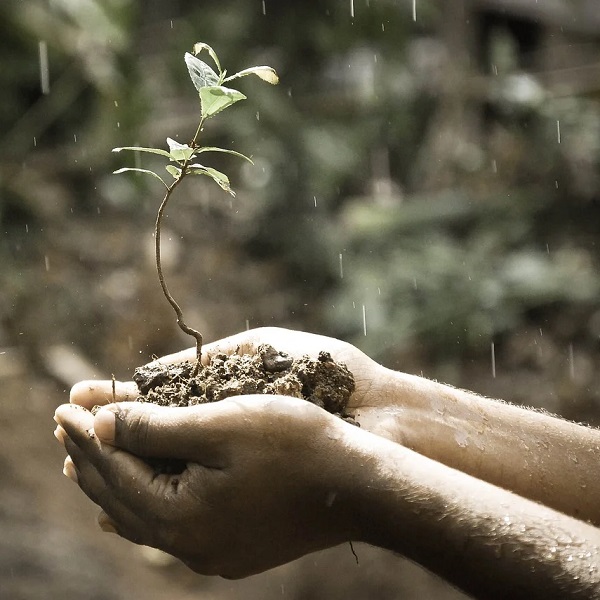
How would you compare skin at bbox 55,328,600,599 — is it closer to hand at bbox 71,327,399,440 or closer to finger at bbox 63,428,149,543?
finger at bbox 63,428,149,543

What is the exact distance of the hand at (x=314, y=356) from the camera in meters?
1.69

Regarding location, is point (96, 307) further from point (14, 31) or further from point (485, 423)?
point (485, 423)

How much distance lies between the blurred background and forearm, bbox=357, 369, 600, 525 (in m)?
2.25

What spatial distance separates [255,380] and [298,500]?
0.92ft

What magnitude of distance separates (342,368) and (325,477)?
0.33 m

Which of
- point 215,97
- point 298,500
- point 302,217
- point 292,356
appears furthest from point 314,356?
point 302,217

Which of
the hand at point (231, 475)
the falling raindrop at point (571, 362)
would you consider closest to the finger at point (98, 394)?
the hand at point (231, 475)

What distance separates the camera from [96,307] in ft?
17.1

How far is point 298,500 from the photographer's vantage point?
1376 mm

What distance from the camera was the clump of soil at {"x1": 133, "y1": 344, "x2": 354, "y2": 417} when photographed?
5.00 feet

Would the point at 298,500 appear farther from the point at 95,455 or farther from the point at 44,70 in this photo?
the point at 44,70

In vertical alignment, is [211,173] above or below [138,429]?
above

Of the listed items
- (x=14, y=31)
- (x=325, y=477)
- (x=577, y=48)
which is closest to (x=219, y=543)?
(x=325, y=477)

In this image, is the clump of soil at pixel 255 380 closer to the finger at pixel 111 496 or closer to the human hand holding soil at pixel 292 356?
the human hand holding soil at pixel 292 356
